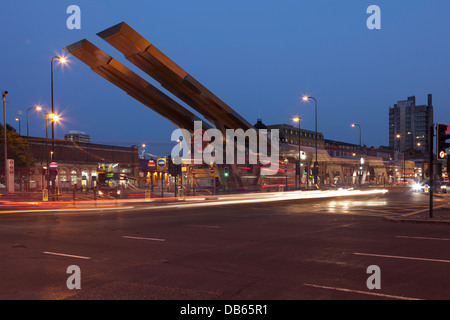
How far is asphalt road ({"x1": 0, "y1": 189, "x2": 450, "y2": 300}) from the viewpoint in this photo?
249 inches

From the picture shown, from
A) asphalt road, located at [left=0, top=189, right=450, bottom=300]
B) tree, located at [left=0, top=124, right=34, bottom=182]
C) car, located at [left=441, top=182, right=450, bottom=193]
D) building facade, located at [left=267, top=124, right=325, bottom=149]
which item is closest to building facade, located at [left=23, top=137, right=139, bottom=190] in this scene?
tree, located at [left=0, top=124, right=34, bottom=182]

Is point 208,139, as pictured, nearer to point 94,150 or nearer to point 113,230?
point 113,230

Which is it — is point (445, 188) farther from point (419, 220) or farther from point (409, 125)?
point (409, 125)

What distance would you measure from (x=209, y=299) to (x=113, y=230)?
356 inches

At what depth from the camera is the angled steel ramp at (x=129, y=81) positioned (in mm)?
33031

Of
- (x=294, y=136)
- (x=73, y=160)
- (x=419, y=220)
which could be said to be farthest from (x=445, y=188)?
(x=294, y=136)

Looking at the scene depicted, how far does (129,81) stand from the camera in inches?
1470

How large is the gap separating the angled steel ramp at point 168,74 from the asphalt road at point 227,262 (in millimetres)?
19754

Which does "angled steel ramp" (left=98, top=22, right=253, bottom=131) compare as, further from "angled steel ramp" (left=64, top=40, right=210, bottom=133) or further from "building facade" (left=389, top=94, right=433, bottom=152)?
"building facade" (left=389, top=94, right=433, bottom=152)

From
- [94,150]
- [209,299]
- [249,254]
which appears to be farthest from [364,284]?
[94,150]

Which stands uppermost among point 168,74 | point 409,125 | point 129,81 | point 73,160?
point 409,125

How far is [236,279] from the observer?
707cm

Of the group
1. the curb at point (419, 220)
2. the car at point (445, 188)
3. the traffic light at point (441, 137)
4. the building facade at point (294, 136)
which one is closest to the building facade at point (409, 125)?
the building facade at point (294, 136)

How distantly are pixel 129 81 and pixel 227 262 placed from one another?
31.7 meters
